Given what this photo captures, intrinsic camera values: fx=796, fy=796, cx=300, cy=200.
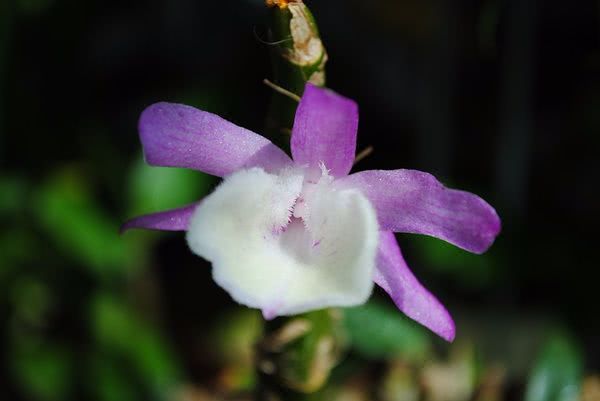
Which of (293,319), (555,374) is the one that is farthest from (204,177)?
(293,319)

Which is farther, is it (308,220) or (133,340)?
(133,340)

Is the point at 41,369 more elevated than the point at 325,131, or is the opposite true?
the point at 325,131

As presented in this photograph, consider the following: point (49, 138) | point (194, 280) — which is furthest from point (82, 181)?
point (194, 280)

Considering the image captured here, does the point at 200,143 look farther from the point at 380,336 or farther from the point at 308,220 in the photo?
the point at 380,336

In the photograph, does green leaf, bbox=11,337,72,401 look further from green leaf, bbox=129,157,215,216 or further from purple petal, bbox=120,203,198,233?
purple petal, bbox=120,203,198,233

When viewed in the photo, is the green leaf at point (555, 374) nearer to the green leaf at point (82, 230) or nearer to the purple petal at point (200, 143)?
the purple petal at point (200, 143)

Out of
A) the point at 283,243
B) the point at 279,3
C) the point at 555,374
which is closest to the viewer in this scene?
the point at 279,3
